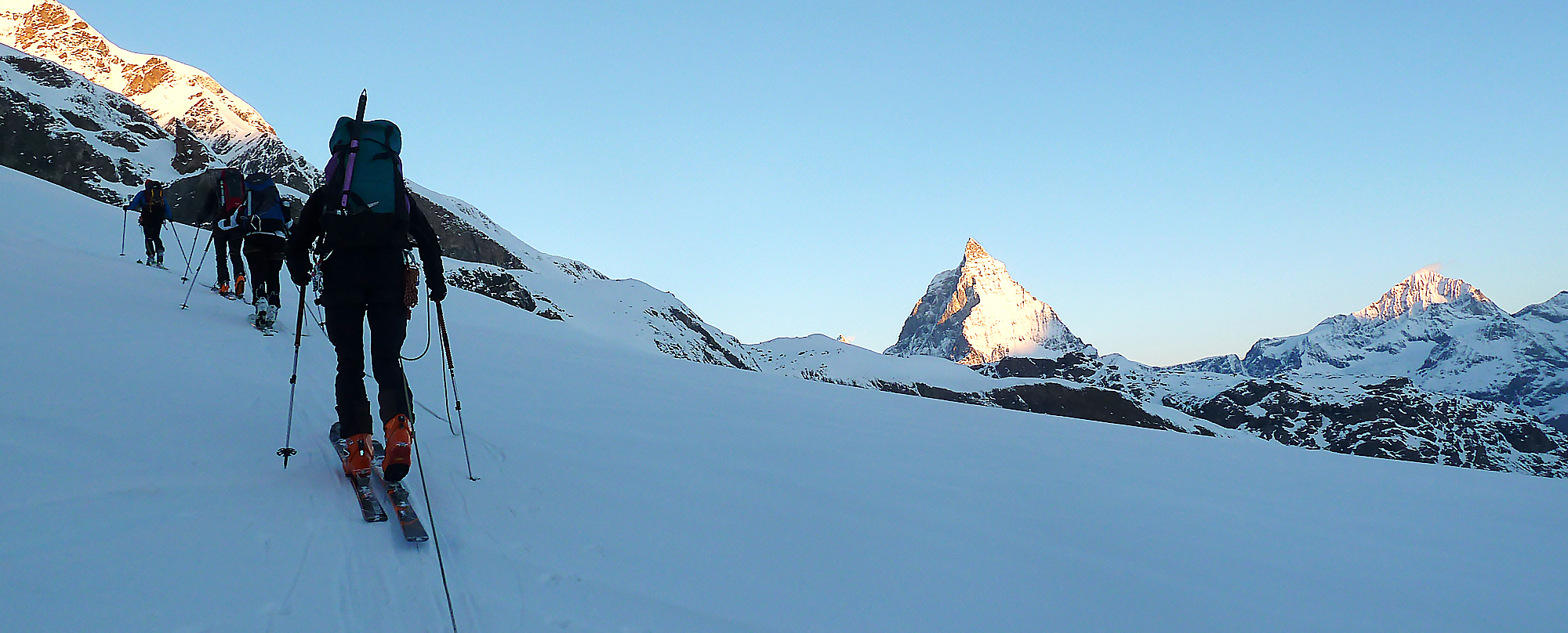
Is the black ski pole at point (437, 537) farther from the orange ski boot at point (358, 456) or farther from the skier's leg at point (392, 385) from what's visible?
the orange ski boot at point (358, 456)

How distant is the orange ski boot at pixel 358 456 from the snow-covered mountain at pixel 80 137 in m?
90.5

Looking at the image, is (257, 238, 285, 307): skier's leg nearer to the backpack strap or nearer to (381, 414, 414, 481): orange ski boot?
the backpack strap

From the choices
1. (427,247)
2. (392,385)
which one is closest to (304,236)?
(427,247)

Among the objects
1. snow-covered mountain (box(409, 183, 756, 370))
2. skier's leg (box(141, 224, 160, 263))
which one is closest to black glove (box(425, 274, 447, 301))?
skier's leg (box(141, 224, 160, 263))

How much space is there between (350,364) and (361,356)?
0.10 m

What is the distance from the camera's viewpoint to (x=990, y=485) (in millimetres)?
6207

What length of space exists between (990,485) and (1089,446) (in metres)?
3.18

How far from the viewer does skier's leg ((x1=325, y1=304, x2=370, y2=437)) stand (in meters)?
4.45

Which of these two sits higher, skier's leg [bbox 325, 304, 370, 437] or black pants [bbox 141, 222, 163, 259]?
black pants [bbox 141, 222, 163, 259]

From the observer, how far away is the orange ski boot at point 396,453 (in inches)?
163

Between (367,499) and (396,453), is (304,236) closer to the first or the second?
(396,453)

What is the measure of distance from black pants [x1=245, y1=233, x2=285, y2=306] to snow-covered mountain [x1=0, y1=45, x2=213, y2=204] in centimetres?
8267

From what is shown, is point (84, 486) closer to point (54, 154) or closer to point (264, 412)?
point (264, 412)

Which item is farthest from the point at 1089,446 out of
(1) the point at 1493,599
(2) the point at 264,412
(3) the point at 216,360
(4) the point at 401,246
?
(3) the point at 216,360
